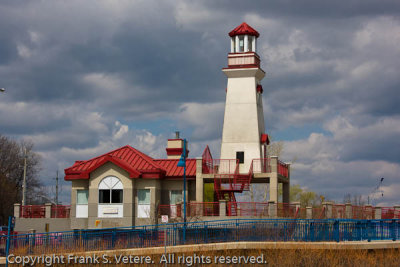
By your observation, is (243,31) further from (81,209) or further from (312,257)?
(312,257)

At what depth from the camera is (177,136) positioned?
52.6 meters

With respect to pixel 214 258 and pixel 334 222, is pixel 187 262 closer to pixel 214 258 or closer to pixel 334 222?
pixel 214 258

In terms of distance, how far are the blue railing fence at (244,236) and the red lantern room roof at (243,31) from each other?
19.2 meters

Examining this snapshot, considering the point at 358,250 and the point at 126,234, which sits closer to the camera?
the point at 358,250

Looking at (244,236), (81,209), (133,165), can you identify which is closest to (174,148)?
(133,165)

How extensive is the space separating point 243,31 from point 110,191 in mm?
16015

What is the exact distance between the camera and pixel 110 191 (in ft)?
144

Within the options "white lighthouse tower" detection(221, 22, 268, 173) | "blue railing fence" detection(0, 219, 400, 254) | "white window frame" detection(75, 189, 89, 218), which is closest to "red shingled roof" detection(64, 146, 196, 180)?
"white window frame" detection(75, 189, 89, 218)

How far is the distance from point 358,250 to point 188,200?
17.4 meters

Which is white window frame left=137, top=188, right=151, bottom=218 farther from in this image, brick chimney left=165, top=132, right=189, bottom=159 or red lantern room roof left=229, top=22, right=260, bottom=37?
red lantern room roof left=229, top=22, right=260, bottom=37

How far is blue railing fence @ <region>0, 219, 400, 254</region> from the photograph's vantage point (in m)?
30.6

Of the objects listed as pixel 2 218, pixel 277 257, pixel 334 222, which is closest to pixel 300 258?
pixel 277 257

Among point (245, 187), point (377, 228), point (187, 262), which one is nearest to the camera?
point (187, 262)

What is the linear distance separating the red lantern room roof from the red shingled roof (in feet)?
34.5
